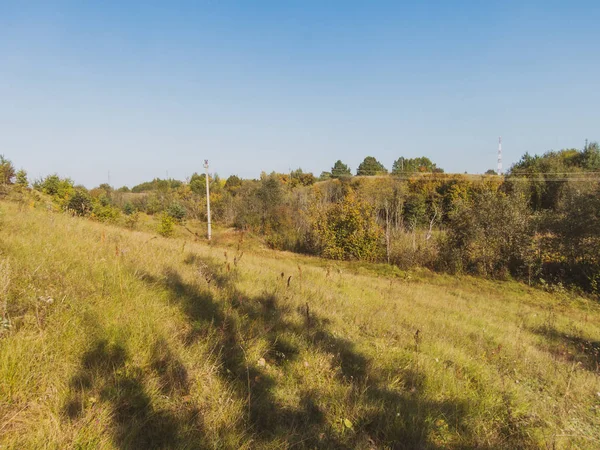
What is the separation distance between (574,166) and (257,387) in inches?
1644

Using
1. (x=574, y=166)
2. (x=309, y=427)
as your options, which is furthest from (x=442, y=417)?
(x=574, y=166)

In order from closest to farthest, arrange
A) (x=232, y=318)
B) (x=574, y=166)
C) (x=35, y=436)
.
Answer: (x=35, y=436) → (x=232, y=318) → (x=574, y=166)

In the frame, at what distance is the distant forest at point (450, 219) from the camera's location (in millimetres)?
15047

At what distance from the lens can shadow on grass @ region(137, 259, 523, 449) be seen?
188 centimetres

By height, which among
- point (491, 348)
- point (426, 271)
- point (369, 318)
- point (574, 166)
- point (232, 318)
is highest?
point (574, 166)

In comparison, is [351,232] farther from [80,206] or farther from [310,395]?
[310,395]

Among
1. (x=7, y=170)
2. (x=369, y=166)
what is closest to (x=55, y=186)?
(x=7, y=170)

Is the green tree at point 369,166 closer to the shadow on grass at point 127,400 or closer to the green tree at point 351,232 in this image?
the green tree at point 351,232

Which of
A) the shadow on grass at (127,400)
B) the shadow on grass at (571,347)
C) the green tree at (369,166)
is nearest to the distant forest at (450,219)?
the shadow on grass at (127,400)

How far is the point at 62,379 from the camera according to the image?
1714 mm

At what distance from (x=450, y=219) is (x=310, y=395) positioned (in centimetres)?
1992

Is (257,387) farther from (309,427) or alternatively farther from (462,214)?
(462,214)

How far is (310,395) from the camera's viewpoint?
2209 millimetres

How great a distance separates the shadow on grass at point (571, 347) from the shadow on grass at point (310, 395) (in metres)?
4.66
